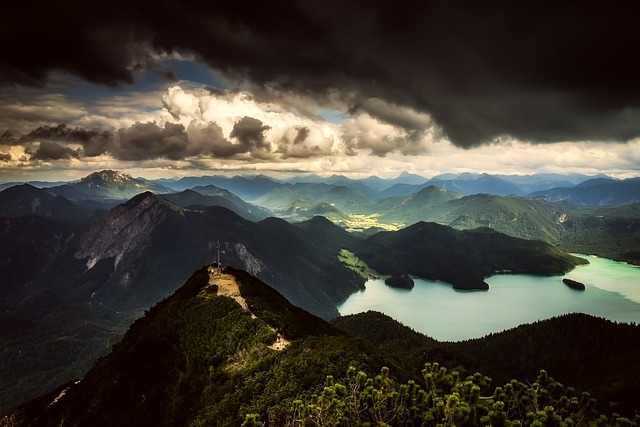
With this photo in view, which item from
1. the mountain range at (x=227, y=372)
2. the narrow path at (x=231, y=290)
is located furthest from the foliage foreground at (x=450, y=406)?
the narrow path at (x=231, y=290)

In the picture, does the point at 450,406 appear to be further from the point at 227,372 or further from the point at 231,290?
the point at 231,290

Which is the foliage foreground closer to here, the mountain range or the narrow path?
the mountain range

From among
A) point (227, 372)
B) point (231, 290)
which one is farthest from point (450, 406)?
point (231, 290)

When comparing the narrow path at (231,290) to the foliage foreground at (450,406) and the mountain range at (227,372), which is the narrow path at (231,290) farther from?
the foliage foreground at (450,406)

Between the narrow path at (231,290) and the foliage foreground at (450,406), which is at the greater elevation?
the foliage foreground at (450,406)

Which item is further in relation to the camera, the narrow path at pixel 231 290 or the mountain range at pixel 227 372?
the narrow path at pixel 231 290

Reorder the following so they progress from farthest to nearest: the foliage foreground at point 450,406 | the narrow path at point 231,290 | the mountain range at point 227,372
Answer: the narrow path at point 231,290 → the mountain range at point 227,372 → the foliage foreground at point 450,406

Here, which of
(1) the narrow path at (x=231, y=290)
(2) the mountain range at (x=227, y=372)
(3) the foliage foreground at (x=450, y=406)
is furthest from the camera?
(1) the narrow path at (x=231, y=290)

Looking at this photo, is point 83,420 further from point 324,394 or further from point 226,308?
point 324,394

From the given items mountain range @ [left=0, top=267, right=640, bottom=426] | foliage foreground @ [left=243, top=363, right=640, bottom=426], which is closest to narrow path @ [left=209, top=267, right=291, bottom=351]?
mountain range @ [left=0, top=267, right=640, bottom=426]
